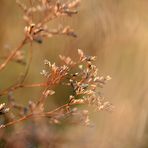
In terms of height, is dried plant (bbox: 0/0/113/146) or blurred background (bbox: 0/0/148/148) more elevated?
blurred background (bbox: 0/0/148/148)

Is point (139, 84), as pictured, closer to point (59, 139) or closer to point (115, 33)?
point (115, 33)

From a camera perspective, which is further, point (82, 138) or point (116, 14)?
point (116, 14)

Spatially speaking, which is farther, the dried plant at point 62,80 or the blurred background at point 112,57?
the blurred background at point 112,57

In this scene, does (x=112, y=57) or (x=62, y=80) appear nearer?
(x=62, y=80)

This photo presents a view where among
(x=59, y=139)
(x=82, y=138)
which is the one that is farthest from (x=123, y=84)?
(x=59, y=139)

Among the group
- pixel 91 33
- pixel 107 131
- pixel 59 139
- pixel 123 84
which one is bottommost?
pixel 59 139

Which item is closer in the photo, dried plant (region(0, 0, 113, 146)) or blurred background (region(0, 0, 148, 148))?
dried plant (region(0, 0, 113, 146))

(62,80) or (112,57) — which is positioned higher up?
(112,57)

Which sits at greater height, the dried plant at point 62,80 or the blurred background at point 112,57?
the blurred background at point 112,57
